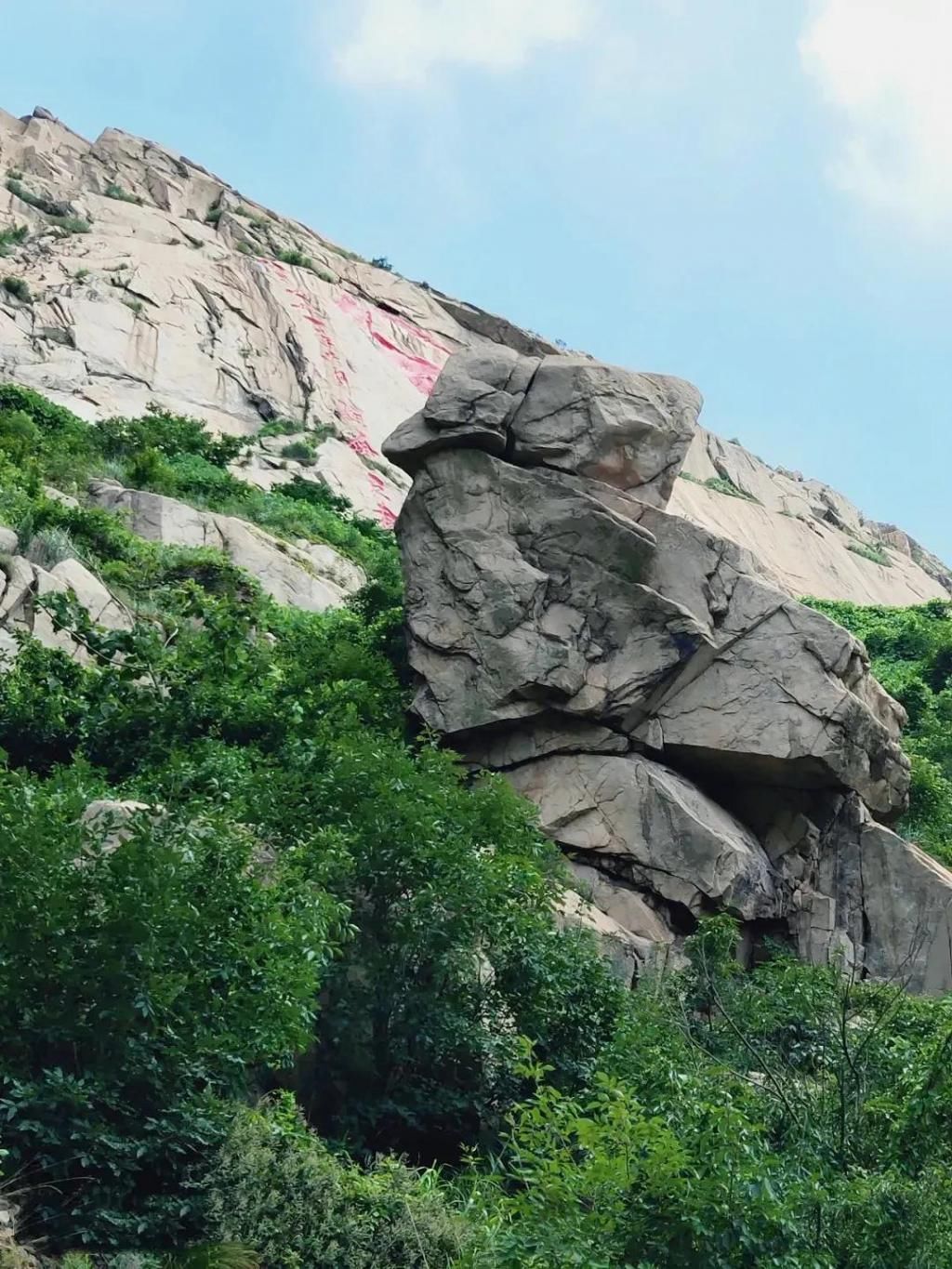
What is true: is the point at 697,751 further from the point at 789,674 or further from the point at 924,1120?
the point at 924,1120

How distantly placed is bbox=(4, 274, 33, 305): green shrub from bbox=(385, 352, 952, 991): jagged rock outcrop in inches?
764

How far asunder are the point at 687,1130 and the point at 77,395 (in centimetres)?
2674

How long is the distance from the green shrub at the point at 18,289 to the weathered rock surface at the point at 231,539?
1063 centimetres

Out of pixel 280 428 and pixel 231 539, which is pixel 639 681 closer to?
pixel 231 539

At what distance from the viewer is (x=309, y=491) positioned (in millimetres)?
31641

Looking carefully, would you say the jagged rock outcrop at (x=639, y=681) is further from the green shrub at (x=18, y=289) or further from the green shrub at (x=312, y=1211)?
the green shrub at (x=18, y=289)

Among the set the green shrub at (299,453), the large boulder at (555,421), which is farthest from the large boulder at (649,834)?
the green shrub at (299,453)

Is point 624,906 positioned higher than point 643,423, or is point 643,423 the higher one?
point 643,423

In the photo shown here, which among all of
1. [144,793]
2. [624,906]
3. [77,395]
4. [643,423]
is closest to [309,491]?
[77,395]

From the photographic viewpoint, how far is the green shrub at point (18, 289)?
3484 centimetres

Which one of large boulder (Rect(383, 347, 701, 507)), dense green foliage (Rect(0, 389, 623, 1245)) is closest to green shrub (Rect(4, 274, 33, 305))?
dense green foliage (Rect(0, 389, 623, 1245))

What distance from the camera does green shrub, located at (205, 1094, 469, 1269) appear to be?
890 cm

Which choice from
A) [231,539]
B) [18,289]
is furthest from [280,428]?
[231,539]

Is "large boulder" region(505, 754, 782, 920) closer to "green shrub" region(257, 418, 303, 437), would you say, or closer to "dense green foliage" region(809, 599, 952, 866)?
"dense green foliage" region(809, 599, 952, 866)
